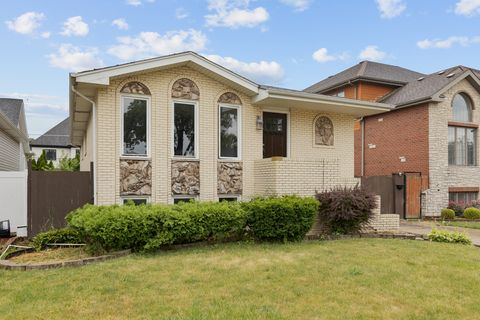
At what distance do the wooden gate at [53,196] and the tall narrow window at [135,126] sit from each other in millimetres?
1238

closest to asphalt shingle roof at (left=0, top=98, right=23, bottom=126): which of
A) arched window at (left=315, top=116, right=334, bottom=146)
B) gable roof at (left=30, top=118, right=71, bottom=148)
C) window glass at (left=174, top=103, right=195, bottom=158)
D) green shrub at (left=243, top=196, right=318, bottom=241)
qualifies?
window glass at (left=174, top=103, right=195, bottom=158)

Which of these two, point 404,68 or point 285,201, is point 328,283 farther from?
point 404,68

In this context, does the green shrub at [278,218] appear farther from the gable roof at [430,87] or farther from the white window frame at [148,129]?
the gable roof at [430,87]

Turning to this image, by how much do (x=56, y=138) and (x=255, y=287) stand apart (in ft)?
146

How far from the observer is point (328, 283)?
539 cm

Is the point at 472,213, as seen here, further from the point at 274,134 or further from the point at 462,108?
the point at 274,134

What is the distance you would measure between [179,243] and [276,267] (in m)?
2.54

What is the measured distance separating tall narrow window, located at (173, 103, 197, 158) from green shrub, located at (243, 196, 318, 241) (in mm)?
2555

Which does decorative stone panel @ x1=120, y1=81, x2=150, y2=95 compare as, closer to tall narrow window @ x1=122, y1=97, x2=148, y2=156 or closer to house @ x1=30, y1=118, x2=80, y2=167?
tall narrow window @ x1=122, y1=97, x2=148, y2=156

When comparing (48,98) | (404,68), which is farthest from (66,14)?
(404,68)

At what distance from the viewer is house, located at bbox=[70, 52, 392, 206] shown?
9.23 m

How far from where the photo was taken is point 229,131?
10.8 metres

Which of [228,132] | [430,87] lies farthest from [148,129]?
[430,87]

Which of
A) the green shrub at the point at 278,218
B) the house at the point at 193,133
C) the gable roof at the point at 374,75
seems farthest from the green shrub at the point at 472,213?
the green shrub at the point at 278,218
